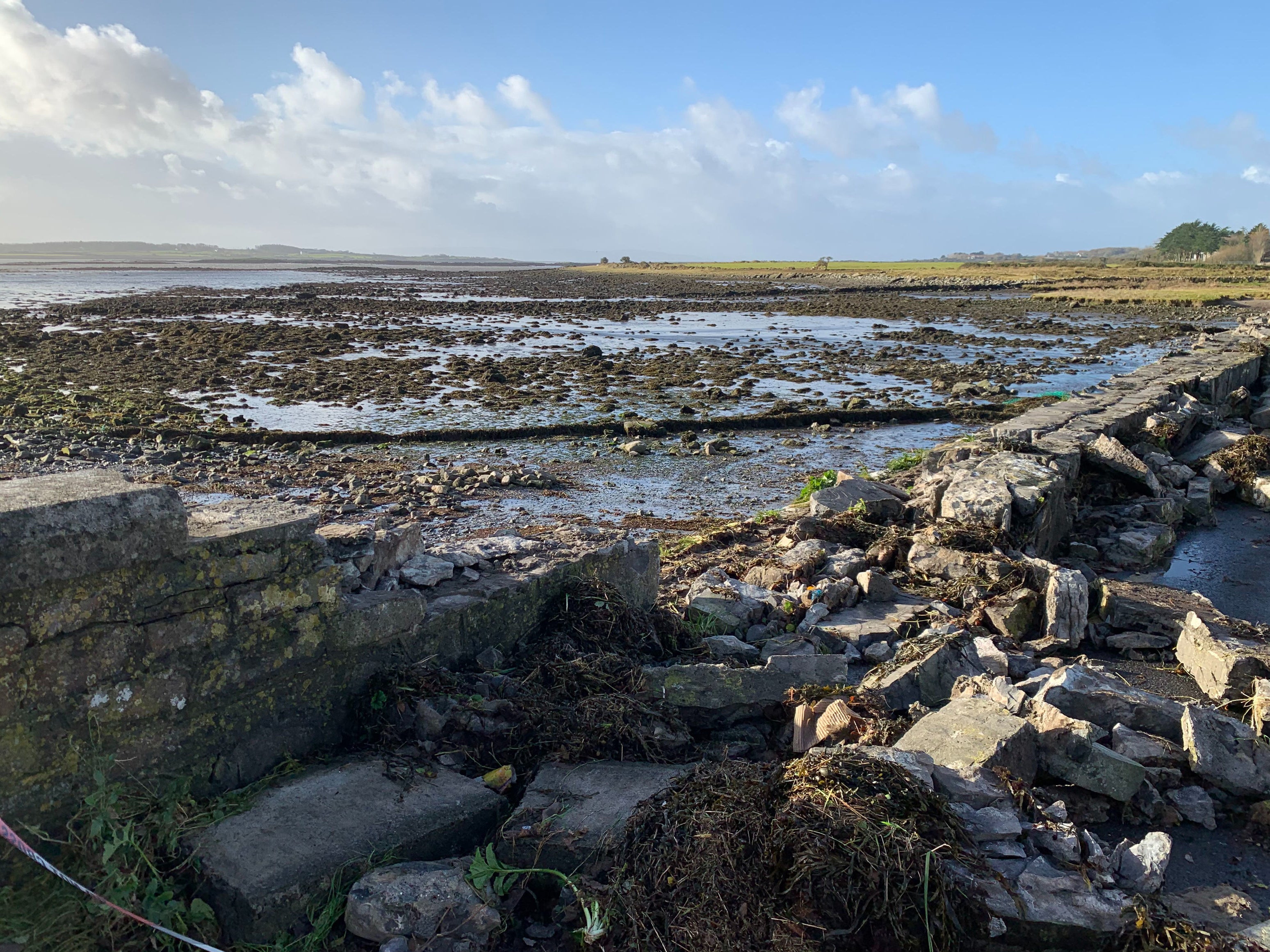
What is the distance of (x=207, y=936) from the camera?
2926 millimetres

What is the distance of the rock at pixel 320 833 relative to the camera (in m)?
2.94

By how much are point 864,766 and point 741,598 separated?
270 cm

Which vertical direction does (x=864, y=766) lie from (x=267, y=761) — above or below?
above

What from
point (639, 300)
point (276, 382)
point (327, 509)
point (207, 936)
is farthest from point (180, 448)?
point (639, 300)

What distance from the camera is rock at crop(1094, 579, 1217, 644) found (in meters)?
5.66

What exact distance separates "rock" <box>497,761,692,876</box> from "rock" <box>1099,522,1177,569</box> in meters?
5.64

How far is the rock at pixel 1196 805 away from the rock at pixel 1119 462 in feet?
19.7

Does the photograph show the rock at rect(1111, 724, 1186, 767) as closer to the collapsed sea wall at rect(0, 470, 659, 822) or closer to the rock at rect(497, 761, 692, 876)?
the rock at rect(497, 761, 692, 876)

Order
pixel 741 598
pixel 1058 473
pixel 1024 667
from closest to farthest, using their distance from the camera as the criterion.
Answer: pixel 1024 667 < pixel 741 598 < pixel 1058 473

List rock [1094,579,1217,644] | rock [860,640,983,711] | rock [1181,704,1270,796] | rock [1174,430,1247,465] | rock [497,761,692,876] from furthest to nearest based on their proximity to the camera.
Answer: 1. rock [1174,430,1247,465]
2. rock [1094,579,1217,644]
3. rock [860,640,983,711]
4. rock [1181,704,1270,796]
5. rock [497,761,692,876]

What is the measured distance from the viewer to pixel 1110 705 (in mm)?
4223

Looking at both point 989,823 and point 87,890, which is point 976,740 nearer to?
point 989,823

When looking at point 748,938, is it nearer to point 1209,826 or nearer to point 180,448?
point 1209,826

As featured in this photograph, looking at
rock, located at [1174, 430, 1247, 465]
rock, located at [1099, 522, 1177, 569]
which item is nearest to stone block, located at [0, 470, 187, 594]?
rock, located at [1099, 522, 1177, 569]
